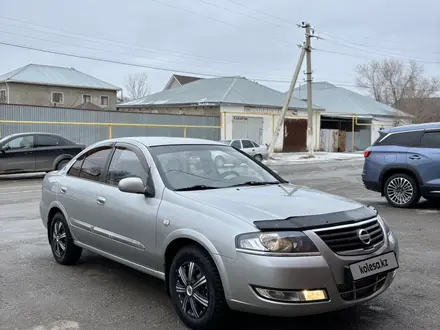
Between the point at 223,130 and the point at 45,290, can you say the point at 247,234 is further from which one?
the point at 223,130

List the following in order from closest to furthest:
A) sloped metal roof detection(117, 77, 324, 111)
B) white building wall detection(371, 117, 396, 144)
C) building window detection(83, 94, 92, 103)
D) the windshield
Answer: the windshield < sloped metal roof detection(117, 77, 324, 111) < white building wall detection(371, 117, 396, 144) < building window detection(83, 94, 92, 103)

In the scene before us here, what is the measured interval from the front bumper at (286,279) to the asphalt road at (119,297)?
0.49 meters

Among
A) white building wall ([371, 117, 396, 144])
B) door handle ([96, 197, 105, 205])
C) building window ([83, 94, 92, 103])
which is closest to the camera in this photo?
door handle ([96, 197, 105, 205])

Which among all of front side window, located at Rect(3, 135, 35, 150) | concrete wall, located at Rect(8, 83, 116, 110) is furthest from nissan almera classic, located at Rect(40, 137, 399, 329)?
concrete wall, located at Rect(8, 83, 116, 110)

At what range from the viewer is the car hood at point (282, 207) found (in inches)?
143

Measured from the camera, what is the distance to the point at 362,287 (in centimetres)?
366

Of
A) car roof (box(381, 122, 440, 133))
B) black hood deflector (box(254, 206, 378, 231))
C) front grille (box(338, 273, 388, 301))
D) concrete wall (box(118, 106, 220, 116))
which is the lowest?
front grille (box(338, 273, 388, 301))

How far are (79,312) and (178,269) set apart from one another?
3.41 ft

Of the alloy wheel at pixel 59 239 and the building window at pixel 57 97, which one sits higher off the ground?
the building window at pixel 57 97

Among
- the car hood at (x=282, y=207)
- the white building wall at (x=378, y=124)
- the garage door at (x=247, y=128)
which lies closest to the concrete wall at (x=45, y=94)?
the garage door at (x=247, y=128)

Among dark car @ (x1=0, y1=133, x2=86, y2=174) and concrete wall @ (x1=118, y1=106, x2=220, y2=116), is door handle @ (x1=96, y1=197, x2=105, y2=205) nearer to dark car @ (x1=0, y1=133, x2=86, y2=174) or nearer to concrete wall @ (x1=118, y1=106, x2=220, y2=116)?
dark car @ (x1=0, y1=133, x2=86, y2=174)

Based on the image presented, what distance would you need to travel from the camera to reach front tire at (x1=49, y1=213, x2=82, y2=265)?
5.74 m

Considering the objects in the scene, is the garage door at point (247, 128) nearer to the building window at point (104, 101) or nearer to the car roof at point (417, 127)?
the building window at point (104, 101)

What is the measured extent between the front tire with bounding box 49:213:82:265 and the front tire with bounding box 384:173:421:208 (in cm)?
678
